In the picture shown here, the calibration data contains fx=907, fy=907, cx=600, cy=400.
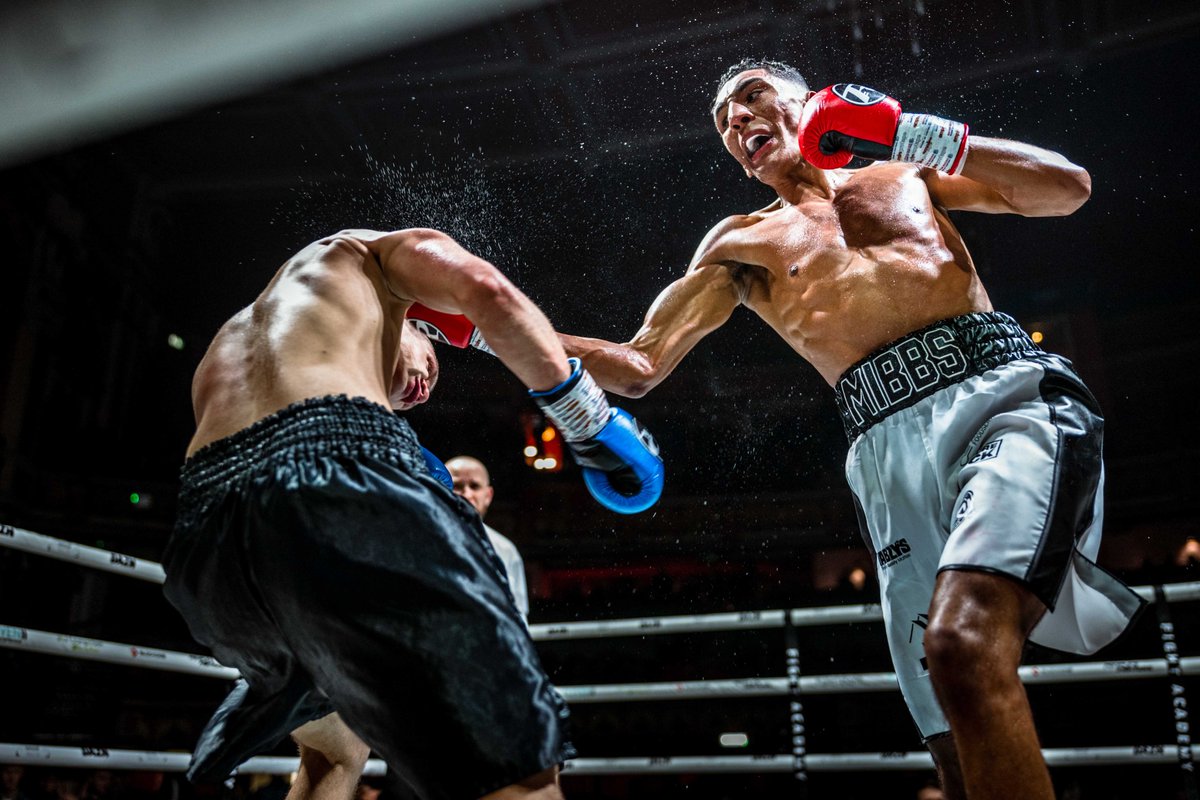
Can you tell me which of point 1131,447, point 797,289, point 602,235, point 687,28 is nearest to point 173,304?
point 602,235

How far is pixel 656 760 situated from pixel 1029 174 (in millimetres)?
2464

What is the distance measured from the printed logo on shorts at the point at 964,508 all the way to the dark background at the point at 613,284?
10.1 ft

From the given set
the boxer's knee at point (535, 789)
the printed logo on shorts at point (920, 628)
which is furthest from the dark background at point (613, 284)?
the boxer's knee at point (535, 789)

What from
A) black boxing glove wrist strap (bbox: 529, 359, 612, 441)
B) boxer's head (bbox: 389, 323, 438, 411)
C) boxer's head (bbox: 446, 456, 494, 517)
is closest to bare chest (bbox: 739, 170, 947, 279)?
black boxing glove wrist strap (bbox: 529, 359, 612, 441)

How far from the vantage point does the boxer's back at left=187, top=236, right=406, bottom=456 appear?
1.40m

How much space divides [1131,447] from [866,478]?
392 inches

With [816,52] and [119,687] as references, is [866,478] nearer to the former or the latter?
[816,52]

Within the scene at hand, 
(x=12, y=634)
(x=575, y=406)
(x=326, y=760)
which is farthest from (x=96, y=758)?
(x=575, y=406)

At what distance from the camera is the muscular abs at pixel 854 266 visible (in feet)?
6.43

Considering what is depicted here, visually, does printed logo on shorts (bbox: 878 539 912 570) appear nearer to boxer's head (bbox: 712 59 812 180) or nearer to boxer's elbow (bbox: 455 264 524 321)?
boxer's elbow (bbox: 455 264 524 321)

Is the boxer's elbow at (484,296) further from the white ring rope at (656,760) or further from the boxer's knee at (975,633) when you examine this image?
the white ring rope at (656,760)

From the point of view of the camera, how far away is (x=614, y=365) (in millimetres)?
2256

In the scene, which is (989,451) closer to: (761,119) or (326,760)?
(761,119)

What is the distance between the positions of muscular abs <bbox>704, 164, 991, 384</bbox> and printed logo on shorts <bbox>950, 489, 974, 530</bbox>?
1.54 feet
